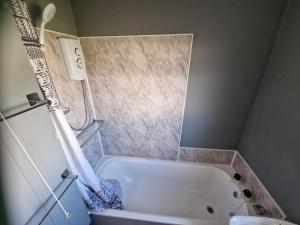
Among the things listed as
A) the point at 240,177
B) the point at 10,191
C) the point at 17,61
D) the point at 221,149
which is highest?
the point at 17,61

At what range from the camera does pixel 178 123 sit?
5.39 feet

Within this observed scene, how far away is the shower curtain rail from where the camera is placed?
0.54 metres

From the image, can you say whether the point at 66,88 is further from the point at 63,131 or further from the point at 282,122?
the point at 282,122

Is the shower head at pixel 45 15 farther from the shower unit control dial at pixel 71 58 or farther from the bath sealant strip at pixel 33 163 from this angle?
the bath sealant strip at pixel 33 163

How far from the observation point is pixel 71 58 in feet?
3.99

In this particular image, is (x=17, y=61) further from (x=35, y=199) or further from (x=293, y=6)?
(x=293, y=6)

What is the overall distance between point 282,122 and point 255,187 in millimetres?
631

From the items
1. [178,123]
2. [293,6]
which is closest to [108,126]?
[178,123]

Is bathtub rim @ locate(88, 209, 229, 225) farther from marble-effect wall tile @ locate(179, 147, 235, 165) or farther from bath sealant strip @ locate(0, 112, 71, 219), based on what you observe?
marble-effect wall tile @ locate(179, 147, 235, 165)

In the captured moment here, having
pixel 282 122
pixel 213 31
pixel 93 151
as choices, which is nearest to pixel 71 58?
pixel 93 151

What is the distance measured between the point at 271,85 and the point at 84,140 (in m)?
1.73

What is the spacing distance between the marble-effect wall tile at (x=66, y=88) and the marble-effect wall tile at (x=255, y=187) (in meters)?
1.60

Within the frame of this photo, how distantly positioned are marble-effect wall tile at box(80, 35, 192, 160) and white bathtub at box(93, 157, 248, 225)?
0.57 feet

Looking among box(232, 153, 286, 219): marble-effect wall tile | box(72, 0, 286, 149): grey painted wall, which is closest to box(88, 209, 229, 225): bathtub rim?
box(232, 153, 286, 219): marble-effect wall tile
